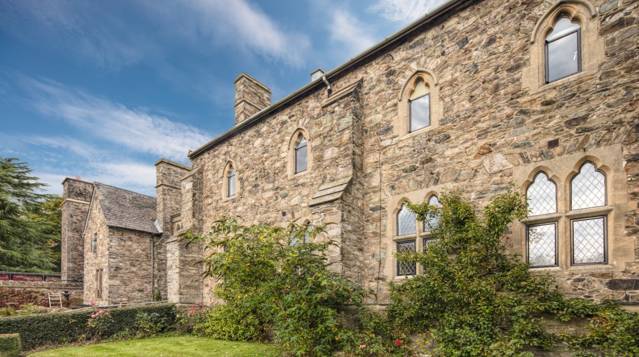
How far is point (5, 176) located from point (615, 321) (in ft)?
116

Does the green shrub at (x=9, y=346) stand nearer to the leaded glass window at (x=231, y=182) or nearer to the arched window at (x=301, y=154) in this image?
the leaded glass window at (x=231, y=182)

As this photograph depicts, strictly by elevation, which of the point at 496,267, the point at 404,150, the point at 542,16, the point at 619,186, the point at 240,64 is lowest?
the point at 496,267

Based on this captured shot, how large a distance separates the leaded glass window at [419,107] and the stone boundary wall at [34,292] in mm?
21962

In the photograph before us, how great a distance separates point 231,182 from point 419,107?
9.03 metres

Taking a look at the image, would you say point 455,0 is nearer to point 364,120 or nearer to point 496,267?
point 364,120

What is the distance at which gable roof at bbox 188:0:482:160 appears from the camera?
807 cm

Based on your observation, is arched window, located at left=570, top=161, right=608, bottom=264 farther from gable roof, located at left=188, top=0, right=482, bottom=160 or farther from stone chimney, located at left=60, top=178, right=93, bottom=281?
stone chimney, located at left=60, top=178, right=93, bottom=281

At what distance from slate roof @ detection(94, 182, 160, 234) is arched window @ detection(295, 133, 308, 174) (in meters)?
11.6

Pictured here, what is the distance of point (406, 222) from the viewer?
8.59 m

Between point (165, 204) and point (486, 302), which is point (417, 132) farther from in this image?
point (165, 204)

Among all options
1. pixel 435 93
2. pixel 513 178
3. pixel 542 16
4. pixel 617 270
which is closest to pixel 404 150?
pixel 435 93

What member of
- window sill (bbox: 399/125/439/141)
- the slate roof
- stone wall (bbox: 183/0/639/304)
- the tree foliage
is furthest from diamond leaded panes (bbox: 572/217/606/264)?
the tree foliage

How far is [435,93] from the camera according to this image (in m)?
8.28

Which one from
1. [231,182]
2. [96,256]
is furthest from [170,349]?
[96,256]
